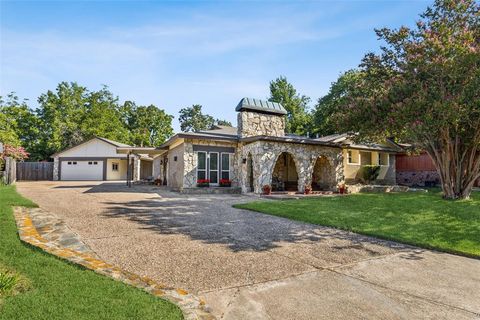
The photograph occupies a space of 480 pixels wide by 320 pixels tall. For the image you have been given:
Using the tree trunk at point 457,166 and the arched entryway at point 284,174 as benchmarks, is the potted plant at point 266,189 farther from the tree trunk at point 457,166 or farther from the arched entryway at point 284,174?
the tree trunk at point 457,166

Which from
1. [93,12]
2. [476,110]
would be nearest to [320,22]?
[476,110]

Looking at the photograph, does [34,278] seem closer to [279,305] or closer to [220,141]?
[279,305]

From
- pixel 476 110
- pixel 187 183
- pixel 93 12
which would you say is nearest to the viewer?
pixel 93 12

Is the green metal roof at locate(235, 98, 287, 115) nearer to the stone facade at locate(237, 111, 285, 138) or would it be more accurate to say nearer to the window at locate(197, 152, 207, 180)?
the stone facade at locate(237, 111, 285, 138)

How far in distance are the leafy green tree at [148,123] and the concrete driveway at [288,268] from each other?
41204 millimetres

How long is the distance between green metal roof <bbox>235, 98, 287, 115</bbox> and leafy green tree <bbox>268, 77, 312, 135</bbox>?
20.9 m

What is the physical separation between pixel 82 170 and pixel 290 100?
89.5 ft

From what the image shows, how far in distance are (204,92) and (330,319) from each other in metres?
14.0

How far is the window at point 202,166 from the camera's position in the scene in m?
15.8

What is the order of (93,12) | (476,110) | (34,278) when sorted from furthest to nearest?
(476,110) → (93,12) → (34,278)

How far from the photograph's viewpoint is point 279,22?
9.70 metres

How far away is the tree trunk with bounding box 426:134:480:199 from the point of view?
12336 mm

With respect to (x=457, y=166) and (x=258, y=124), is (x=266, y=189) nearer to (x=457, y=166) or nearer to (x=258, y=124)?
(x=258, y=124)

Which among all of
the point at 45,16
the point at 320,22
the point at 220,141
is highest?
the point at 320,22
